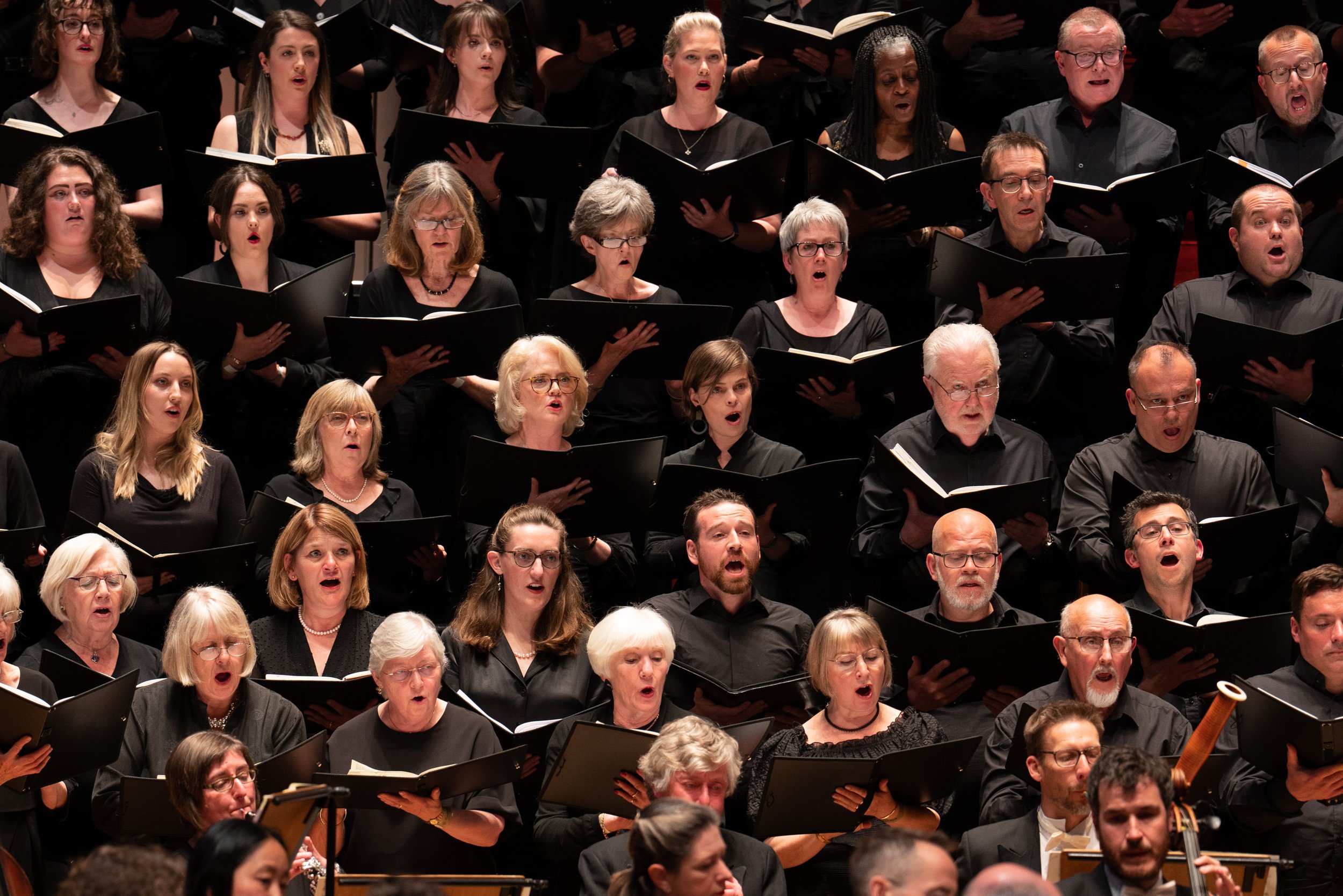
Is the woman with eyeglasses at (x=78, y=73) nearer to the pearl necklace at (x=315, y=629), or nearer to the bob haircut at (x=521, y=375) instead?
the bob haircut at (x=521, y=375)

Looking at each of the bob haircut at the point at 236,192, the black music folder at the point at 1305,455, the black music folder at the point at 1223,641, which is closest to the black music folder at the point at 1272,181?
the black music folder at the point at 1305,455

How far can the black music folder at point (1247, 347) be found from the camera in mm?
4891

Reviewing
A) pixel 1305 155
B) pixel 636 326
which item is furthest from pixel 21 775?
pixel 1305 155

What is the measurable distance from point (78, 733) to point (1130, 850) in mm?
2146

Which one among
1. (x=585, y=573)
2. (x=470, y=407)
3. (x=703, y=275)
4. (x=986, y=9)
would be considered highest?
(x=986, y=9)

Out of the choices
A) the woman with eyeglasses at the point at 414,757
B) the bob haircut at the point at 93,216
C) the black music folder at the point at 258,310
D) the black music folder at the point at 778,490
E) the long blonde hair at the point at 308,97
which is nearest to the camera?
the woman with eyeglasses at the point at 414,757

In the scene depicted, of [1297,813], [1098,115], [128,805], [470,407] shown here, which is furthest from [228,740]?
[1098,115]

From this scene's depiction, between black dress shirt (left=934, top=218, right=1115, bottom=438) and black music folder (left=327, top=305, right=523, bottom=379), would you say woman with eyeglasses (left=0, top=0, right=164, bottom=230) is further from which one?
black dress shirt (left=934, top=218, right=1115, bottom=438)

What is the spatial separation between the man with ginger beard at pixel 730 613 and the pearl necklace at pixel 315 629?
2.60 feet

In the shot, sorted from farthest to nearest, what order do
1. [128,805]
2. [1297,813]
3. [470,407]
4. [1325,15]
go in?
[1325,15]
[470,407]
[1297,813]
[128,805]

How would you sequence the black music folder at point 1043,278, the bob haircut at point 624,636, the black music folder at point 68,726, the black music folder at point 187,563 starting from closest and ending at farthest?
the black music folder at point 68,726
the bob haircut at point 624,636
the black music folder at point 187,563
the black music folder at point 1043,278

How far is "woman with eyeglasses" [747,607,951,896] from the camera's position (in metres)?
3.96

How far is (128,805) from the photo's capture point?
3.73 metres

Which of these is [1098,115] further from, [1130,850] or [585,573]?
[1130,850]
